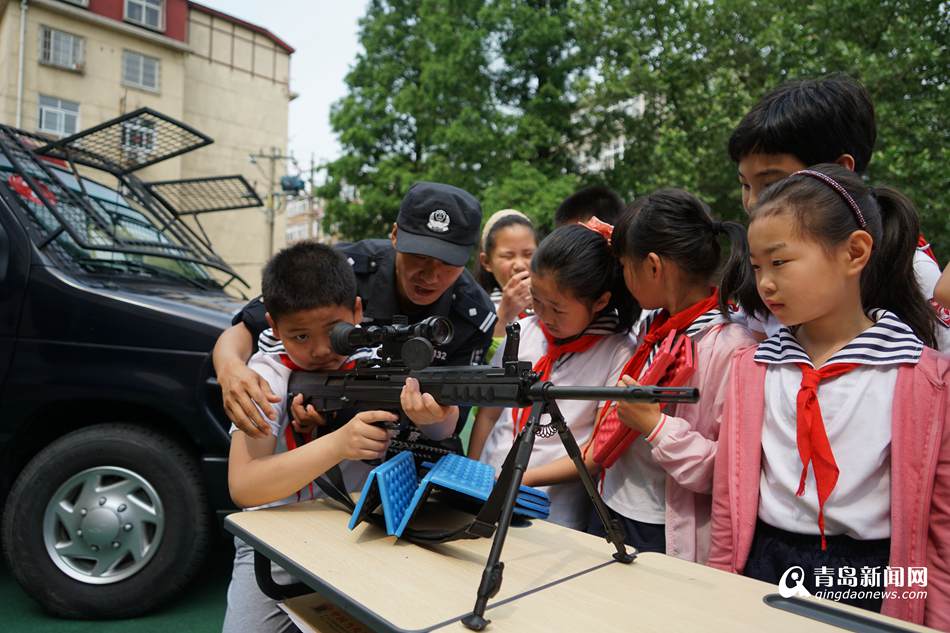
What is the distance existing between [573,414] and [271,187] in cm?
2537

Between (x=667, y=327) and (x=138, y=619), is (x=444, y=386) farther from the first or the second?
(x=138, y=619)

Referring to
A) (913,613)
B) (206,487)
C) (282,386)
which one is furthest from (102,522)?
(913,613)

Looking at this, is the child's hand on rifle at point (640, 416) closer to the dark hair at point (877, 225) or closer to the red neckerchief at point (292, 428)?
the dark hair at point (877, 225)

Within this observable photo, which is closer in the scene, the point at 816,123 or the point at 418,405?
the point at 418,405

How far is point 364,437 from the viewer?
5.88 feet

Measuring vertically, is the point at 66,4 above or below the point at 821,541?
above

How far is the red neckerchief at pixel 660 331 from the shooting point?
6.73 feet

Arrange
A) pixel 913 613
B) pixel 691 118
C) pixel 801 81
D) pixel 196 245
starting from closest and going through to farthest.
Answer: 1. pixel 913 613
2. pixel 801 81
3. pixel 196 245
4. pixel 691 118

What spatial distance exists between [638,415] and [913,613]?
2.43ft

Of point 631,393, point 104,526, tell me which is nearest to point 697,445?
point 631,393

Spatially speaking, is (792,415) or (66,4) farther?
(66,4)

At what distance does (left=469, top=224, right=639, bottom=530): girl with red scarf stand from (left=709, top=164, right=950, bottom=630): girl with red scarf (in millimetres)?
649

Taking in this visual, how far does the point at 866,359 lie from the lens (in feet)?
5.24

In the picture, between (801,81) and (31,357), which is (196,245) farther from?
(801,81)
